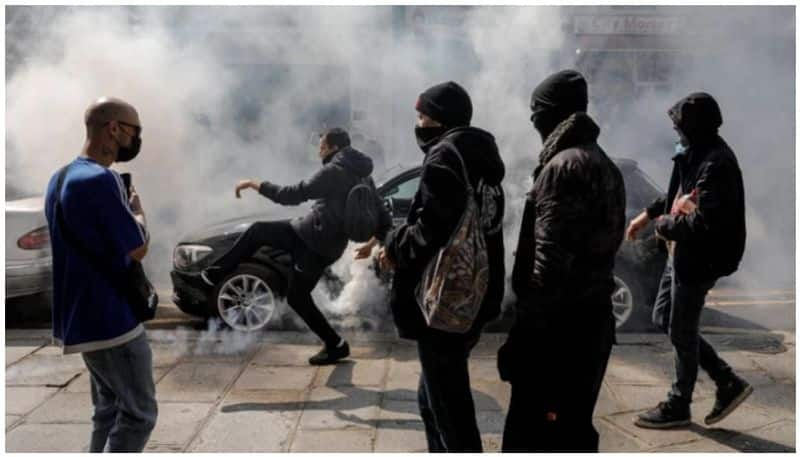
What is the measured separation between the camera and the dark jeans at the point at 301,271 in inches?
193

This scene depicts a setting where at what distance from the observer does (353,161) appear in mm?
4809

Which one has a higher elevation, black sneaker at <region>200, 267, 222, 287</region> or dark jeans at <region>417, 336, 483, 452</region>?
dark jeans at <region>417, 336, 483, 452</region>

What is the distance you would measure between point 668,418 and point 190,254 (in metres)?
3.73

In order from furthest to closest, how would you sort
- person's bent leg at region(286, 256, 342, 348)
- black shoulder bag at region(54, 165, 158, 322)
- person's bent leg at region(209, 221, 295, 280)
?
person's bent leg at region(209, 221, 295, 280) < person's bent leg at region(286, 256, 342, 348) < black shoulder bag at region(54, 165, 158, 322)

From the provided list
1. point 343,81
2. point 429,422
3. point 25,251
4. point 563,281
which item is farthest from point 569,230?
point 343,81

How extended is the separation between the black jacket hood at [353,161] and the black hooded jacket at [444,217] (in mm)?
1951

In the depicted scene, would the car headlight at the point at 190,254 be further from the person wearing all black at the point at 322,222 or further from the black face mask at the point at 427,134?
the black face mask at the point at 427,134

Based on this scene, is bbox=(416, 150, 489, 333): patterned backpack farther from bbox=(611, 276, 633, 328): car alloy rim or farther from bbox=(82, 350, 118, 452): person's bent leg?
bbox=(611, 276, 633, 328): car alloy rim

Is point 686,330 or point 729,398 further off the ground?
point 686,330

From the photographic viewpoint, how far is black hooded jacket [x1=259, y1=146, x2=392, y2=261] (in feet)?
15.7

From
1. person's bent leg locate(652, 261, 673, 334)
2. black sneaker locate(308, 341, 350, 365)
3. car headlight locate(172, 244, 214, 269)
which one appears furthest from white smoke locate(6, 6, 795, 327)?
person's bent leg locate(652, 261, 673, 334)

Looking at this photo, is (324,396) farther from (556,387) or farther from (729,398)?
(729,398)

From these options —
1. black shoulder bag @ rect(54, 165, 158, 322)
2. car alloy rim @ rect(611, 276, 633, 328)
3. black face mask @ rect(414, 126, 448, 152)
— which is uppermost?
black face mask @ rect(414, 126, 448, 152)

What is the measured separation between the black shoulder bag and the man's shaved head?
0.19 m
